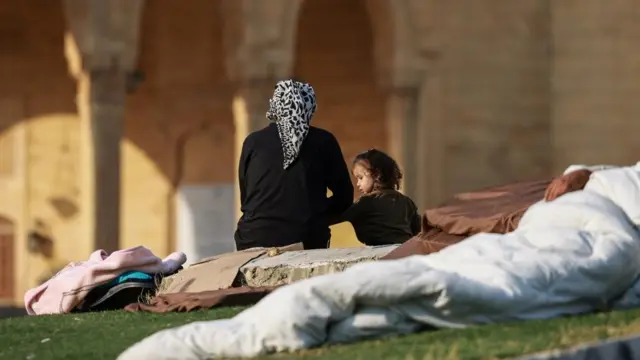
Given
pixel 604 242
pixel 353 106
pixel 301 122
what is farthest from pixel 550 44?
pixel 604 242

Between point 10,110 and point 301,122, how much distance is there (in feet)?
39.2

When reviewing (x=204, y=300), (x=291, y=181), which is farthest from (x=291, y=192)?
(x=204, y=300)

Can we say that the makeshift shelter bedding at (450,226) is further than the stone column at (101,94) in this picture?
No

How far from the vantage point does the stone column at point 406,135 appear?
54.6 ft

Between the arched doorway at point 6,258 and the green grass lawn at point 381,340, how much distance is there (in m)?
13.0

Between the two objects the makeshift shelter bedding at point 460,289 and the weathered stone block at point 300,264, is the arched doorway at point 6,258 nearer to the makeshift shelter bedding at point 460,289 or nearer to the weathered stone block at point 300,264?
the weathered stone block at point 300,264

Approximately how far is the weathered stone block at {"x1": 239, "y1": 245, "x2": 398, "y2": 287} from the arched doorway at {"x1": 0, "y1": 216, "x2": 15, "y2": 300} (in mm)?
12620

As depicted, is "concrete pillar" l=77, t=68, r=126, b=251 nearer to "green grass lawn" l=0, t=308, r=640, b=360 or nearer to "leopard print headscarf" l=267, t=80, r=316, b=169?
"leopard print headscarf" l=267, t=80, r=316, b=169

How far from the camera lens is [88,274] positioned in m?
6.79

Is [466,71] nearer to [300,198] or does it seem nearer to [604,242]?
[300,198]

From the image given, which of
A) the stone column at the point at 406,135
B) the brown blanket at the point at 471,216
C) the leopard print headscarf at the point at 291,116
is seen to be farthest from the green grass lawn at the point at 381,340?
the stone column at the point at 406,135

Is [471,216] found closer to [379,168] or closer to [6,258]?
[379,168]

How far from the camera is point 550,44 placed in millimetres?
17984

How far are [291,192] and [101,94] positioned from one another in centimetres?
778
